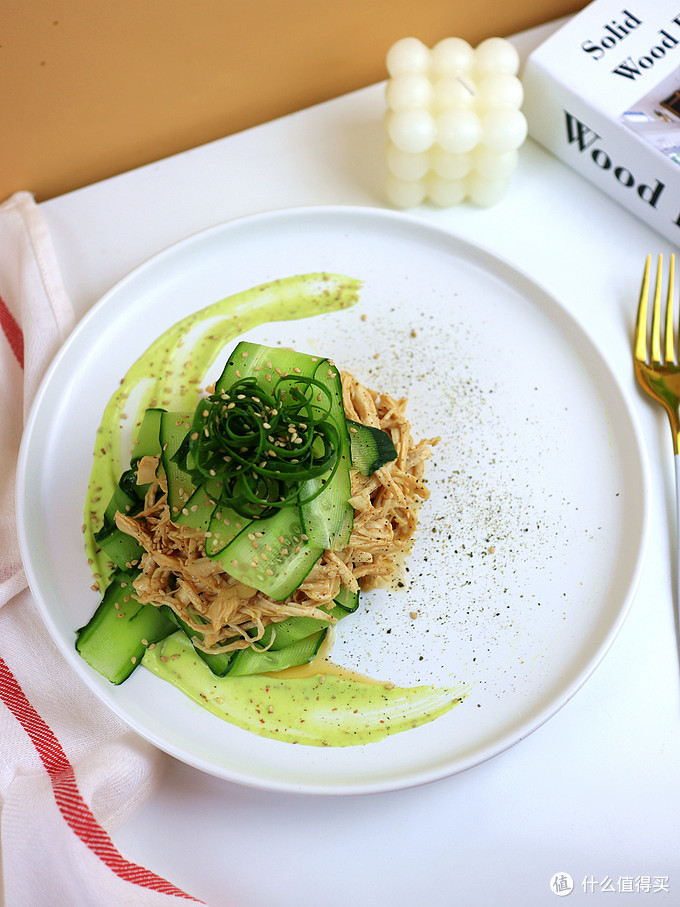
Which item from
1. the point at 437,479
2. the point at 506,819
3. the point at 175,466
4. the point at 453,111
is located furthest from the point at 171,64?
the point at 506,819

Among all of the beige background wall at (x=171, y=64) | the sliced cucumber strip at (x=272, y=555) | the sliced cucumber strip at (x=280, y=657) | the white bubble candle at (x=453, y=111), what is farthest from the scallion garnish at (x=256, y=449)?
the beige background wall at (x=171, y=64)

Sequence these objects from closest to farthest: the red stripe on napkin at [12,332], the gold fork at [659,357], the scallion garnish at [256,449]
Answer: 1. the scallion garnish at [256,449]
2. the gold fork at [659,357]
3. the red stripe on napkin at [12,332]

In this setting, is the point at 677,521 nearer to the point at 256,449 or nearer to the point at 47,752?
the point at 256,449

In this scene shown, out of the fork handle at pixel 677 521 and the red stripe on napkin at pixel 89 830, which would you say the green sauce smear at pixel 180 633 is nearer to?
the red stripe on napkin at pixel 89 830

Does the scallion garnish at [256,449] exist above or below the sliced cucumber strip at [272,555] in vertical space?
above

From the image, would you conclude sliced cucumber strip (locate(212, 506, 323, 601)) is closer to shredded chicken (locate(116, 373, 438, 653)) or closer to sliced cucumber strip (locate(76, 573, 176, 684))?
shredded chicken (locate(116, 373, 438, 653))
